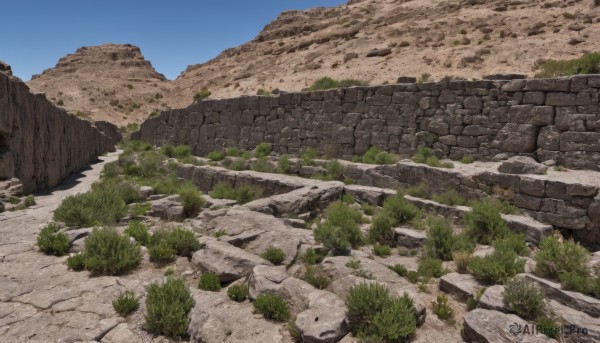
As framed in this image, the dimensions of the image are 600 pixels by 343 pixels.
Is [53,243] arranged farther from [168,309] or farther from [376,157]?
[376,157]

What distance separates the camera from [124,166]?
17.6 meters

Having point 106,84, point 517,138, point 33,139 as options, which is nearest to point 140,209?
point 33,139

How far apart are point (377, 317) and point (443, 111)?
9.44 metres

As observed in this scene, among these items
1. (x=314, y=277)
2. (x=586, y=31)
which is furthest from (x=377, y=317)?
(x=586, y=31)

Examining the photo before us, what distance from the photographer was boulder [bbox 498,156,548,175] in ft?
30.5

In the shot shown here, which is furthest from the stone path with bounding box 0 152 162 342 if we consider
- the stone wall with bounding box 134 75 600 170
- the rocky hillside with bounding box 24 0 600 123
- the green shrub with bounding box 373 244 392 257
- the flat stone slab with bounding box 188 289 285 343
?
the rocky hillside with bounding box 24 0 600 123

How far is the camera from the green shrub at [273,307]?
5086mm

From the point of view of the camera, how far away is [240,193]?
11312 millimetres

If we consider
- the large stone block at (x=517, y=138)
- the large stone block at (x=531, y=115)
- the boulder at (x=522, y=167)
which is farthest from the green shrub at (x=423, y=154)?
the boulder at (x=522, y=167)

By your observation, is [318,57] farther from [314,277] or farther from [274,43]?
[314,277]

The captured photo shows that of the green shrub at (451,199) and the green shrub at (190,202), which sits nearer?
the green shrub at (451,199)

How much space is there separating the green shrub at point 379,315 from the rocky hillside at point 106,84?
3970 cm

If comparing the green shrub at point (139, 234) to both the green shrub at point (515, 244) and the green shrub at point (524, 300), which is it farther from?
the green shrub at point (515, 244)

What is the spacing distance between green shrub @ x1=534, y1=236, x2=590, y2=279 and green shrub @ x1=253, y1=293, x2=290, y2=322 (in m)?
3.89
